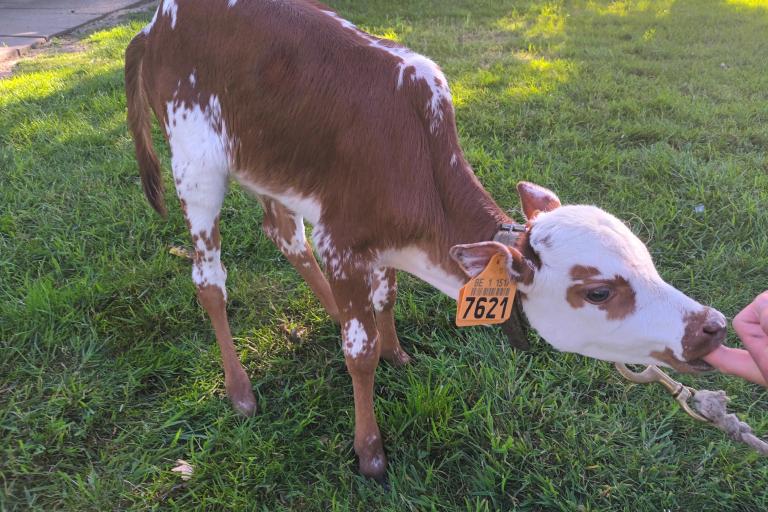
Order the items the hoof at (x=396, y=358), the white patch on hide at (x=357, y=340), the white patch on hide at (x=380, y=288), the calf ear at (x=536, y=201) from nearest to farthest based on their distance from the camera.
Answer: the calf ear at (x=536, y=201), the white patch on hide at (x=357, y=340), the white patch on hide at (x=380, y=288), the hoof at (x=396, y=358)

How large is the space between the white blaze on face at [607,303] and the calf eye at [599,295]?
0.02m

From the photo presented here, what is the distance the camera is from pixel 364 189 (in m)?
2.24

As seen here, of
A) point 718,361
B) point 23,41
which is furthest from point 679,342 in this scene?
point 23,41

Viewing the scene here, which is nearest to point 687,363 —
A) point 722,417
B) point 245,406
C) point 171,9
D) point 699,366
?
point 699,366

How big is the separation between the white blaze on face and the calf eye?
23 mm

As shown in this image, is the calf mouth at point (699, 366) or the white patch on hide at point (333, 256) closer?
the calf mouth at point (699, 366)

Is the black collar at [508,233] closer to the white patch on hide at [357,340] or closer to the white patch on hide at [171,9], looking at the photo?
the white patch on hide at [357,340]

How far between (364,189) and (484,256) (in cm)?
61

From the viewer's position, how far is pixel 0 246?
3623mm

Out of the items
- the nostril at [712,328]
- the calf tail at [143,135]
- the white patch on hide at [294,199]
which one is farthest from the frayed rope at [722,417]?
the calf tail at [143,135]

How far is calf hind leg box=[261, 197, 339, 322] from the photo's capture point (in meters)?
3.12

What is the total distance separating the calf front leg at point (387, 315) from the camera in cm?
279

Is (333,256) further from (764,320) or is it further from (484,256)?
(764,320)

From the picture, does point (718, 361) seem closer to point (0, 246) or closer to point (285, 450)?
point (285, 450)
